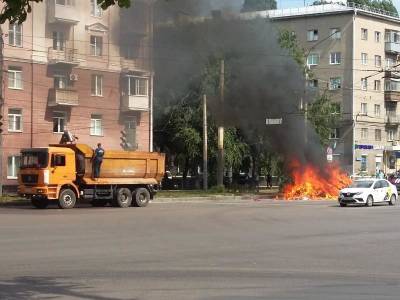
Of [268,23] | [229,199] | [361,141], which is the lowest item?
[229,199]

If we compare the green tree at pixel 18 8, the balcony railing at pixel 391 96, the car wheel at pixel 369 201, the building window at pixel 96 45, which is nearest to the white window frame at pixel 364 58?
the balcony railing at pixel 391 96

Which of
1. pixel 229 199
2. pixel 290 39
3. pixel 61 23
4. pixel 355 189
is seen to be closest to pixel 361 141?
pixel 290 39

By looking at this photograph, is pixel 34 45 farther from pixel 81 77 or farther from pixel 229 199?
pixel 229 199

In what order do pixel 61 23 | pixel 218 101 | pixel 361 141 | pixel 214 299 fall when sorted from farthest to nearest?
pixel 361 141
pixel 218 101
pixel 61 23
pixel 214 299

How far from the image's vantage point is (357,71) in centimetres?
7231

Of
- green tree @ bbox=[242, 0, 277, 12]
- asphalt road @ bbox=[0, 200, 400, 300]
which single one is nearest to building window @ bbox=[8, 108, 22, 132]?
green tree @ bbox=[242, 0, 277, 12]

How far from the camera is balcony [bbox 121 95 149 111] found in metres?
33.3

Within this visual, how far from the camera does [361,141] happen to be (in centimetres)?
7369

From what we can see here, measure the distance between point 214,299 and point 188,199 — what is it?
29033 mm

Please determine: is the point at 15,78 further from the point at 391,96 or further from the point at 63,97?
the point at 391,96

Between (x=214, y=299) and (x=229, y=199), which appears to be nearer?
(x=214, y=299)

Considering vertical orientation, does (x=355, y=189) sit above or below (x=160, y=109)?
below

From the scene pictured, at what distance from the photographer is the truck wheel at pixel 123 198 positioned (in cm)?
3075

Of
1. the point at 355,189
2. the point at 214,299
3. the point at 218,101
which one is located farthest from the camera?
the point at 218,101
